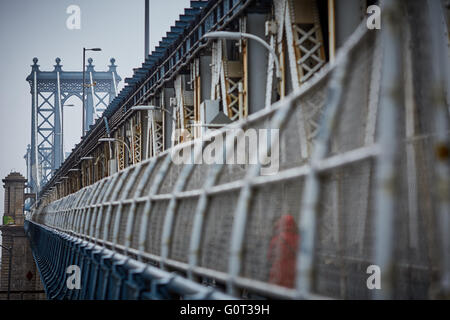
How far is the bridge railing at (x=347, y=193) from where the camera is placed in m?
3.90

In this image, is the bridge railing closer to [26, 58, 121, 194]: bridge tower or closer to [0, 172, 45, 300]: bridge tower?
[0, 172, 45, 300]: bridge tower

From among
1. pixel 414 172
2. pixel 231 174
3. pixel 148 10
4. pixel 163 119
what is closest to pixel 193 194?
pixel 231 174

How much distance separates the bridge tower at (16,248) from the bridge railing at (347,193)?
6093cm

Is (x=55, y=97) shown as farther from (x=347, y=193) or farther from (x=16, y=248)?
(x=347, y=193)

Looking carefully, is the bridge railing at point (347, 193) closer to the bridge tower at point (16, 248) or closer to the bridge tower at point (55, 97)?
the bridge tower at point (16, 248)

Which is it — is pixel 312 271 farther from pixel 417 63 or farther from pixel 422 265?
pixel 417 63

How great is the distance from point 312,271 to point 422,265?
1034 mm

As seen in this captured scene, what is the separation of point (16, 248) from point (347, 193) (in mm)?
88311

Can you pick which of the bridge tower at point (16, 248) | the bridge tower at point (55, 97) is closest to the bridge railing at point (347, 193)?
the bridge tower at point (16, 248)

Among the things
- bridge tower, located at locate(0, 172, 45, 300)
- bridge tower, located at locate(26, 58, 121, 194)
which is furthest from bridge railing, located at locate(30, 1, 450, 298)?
bridge tower, located at locate(26, 58, 121, 194)

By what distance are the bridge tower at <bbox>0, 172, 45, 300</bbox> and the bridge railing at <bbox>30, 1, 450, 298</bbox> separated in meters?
60.9

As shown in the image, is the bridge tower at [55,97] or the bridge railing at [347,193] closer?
the bridge railing at [347,193]

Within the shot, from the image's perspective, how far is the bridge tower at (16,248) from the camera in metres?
79.0

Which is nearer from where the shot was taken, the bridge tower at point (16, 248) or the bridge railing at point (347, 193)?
the bridge railing at point (347, 193)
